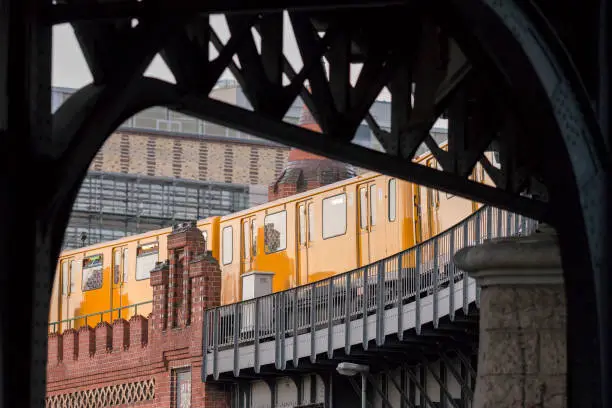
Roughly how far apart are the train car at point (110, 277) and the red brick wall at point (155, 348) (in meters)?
0.94

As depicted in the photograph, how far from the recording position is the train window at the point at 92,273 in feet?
179

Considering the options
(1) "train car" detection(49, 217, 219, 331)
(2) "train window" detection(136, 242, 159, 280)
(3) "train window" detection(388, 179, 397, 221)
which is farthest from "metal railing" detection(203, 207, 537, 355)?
(2) "train window" detection(136, 242, 159, 280)

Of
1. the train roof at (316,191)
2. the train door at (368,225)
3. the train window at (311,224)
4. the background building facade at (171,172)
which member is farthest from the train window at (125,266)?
the background building facade at (171,172)

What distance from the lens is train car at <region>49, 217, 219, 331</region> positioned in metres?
51.9

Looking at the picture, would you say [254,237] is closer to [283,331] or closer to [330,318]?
[283,331]

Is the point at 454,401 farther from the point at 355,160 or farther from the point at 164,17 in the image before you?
the point at 164,17

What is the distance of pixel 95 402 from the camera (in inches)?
2064

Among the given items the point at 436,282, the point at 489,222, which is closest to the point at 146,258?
the point at 436,282

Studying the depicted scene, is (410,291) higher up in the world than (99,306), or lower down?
lower down

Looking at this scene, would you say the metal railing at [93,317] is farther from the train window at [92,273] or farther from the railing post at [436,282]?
the railing post at [436,282]

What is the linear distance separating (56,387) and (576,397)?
4629 cm

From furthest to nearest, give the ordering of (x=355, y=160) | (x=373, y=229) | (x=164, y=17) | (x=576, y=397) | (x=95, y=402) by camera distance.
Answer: (x=95, y=402) < (x=373, y=229) < (x=355, y=160) < (x=576, y=397) < (x=164, y=17)

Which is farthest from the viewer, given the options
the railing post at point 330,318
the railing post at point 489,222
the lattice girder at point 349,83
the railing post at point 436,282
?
the railing post at point 330,318

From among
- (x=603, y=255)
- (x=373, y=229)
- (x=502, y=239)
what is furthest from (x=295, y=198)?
(x=603, y=255)
